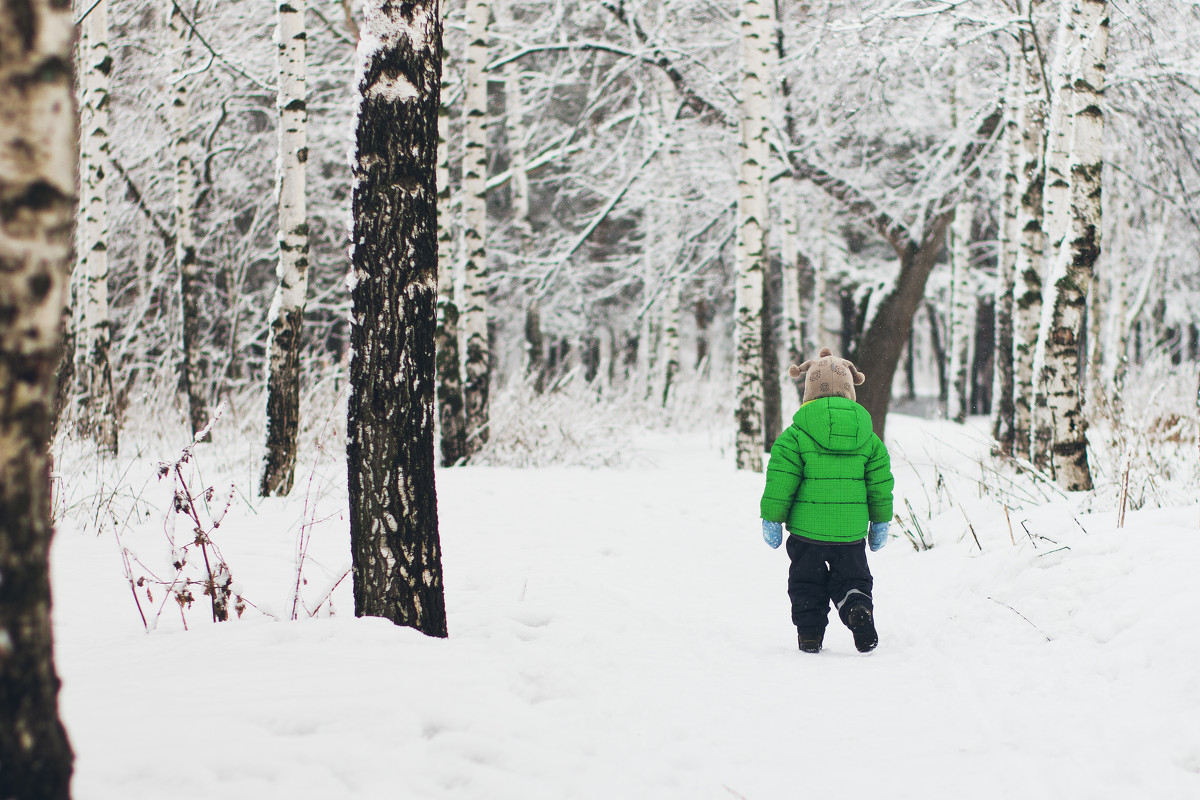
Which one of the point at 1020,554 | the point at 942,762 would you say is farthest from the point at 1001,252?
the point at 942,762

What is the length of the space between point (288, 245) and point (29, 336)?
5603mm

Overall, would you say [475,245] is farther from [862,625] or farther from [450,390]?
[862,625]

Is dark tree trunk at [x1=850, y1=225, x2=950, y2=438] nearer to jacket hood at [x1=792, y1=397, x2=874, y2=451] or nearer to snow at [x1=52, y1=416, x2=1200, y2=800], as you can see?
snow at [x1=52, y1=416, x2=1200, y2=800]

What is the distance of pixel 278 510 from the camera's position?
5848mm

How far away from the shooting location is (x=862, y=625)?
4.02 meters

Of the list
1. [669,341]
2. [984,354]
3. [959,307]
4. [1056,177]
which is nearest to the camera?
[1056,177]

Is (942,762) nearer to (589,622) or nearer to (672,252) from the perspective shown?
(589,622)

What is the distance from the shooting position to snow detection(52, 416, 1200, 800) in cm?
211

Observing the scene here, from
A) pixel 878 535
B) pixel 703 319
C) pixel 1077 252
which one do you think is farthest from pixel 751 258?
pixel 703 319

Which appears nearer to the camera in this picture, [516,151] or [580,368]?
[580,368]

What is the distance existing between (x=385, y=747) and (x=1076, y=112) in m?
6.08

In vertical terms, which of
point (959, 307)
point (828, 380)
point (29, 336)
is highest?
point (959, 307)

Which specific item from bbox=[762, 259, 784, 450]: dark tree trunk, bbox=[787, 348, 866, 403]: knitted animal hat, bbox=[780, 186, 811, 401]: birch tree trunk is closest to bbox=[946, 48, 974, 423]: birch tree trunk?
bbox=[780, 186, 811, 401]: birch tree trunk

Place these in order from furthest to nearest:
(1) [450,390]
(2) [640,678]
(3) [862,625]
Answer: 1. (1) [450,390]
2. (3) [862,625]
3. (2) [640,678]
